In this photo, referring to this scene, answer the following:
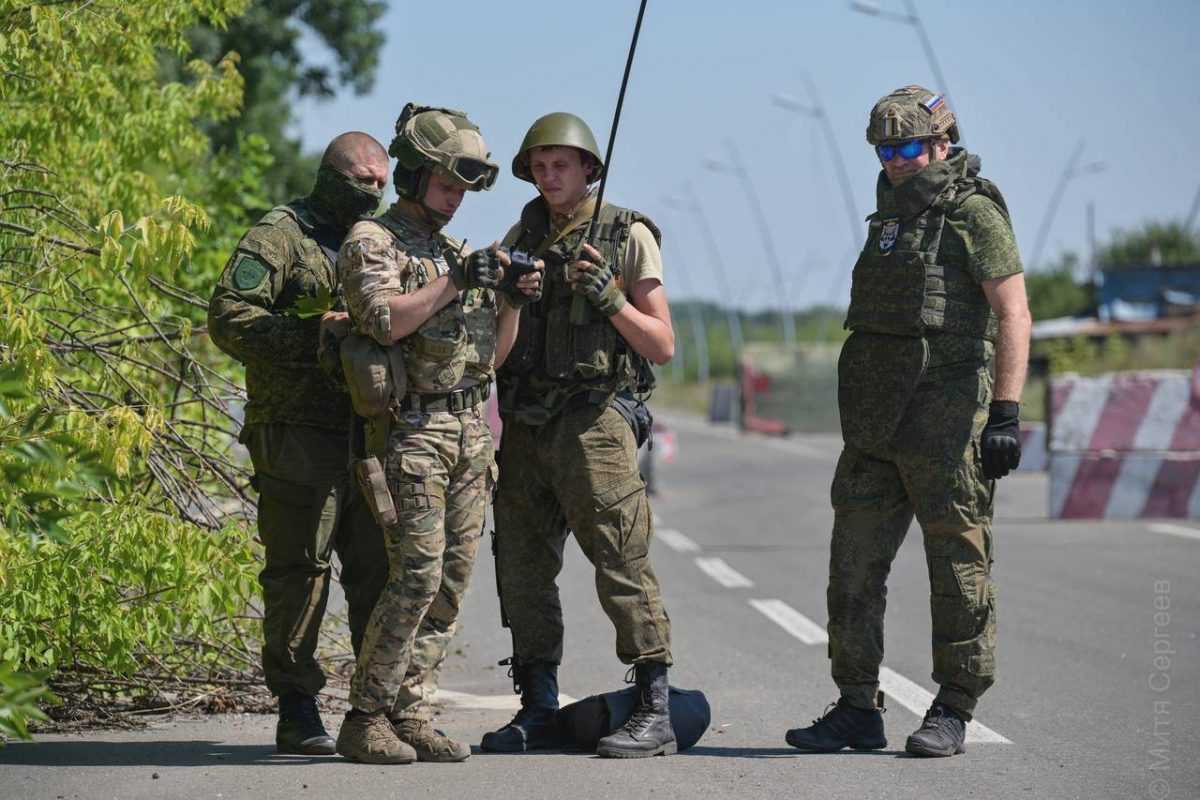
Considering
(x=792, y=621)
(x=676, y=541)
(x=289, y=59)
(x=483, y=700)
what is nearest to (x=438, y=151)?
(x=483, y=700)

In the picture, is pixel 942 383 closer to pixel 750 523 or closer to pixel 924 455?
pixel 924 455

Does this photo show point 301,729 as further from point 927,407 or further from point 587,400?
point 927,407

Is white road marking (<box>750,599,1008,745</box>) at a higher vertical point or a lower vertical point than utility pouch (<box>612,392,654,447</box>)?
lower

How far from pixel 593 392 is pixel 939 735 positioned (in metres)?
1.54

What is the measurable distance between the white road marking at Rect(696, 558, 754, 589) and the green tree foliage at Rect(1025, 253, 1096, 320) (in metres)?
55.6

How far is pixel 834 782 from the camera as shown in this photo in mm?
5105

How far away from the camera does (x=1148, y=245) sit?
6862cm

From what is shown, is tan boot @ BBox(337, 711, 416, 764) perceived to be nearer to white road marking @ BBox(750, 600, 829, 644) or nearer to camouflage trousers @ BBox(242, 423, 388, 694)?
camouflage trousers @ BBox(242, 423, 388, 694)

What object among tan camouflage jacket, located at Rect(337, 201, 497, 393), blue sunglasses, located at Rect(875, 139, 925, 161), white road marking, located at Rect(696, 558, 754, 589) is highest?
blue sunglasses, located at Rect(875, 139, 925, 161)

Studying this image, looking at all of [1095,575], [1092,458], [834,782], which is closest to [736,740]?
[834,782]

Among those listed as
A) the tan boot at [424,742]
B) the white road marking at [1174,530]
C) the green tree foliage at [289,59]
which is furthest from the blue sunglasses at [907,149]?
the green tree foliage at [289,59]

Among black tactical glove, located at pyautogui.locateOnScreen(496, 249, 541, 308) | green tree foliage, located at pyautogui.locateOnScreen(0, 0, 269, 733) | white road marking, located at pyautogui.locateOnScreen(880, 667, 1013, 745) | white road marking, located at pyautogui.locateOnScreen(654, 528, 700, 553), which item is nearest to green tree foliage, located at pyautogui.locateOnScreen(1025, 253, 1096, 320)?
white road marking, located at pyautogui.locateOnScreen(654, 528, 700, 553)

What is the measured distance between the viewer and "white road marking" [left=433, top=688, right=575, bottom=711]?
6734 mm

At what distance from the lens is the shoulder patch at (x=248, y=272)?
5.39m
